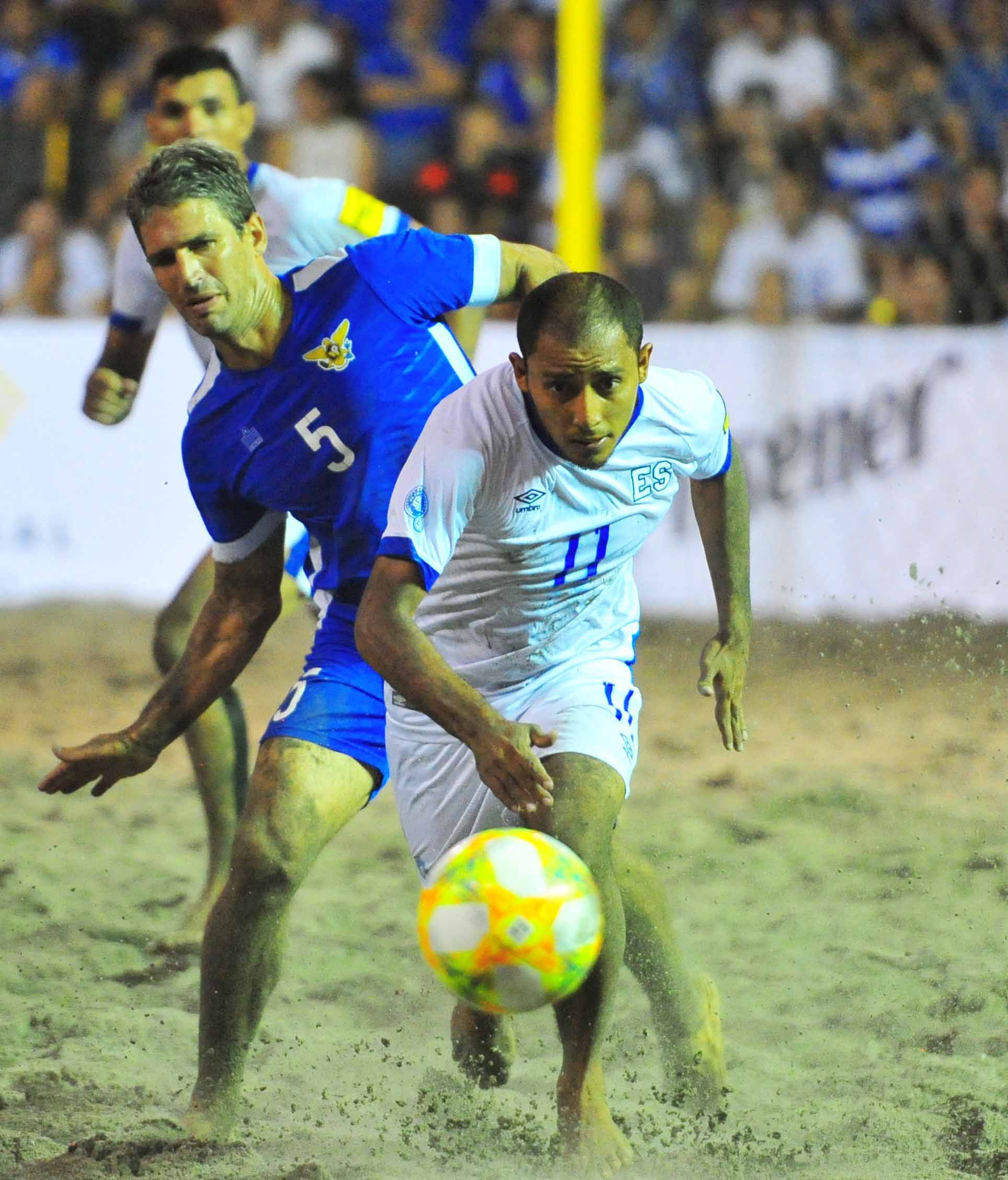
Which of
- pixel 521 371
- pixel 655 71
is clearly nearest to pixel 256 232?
pixel 521 371

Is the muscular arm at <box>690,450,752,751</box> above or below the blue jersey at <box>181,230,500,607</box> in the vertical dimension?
below

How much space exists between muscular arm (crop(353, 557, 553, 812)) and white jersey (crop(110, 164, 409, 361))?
1.83m

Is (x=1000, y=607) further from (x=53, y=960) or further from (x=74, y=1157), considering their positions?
(x=74, y=1157)

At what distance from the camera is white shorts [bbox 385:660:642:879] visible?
3.34m

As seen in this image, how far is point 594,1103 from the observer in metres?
3.20

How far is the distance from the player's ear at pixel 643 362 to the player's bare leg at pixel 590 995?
2.49ft

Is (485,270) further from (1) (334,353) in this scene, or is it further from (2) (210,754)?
(2) (210,754)

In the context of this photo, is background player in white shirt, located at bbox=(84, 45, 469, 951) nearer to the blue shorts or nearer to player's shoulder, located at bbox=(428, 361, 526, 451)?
the blue shorts

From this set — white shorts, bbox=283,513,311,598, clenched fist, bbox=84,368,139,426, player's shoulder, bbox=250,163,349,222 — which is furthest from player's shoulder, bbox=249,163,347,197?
white shorts, bbox=283,513,311,598

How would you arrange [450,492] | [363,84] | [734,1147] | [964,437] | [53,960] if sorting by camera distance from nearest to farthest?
[450,492] < [734,1147] < [53,960] < [964,437] < [363,84]

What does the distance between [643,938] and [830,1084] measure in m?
0.54

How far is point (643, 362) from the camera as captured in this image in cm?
323

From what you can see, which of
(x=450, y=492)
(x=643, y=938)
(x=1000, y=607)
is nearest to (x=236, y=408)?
(x=450, y=492)

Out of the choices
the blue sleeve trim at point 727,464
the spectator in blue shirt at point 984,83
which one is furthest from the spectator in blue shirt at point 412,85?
the blue sleeve trim at point 727,464
